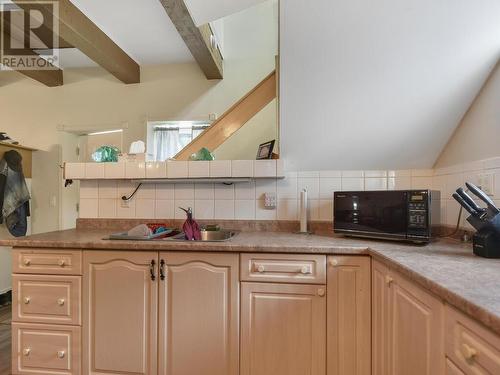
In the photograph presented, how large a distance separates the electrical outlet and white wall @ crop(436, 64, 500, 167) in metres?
0.10

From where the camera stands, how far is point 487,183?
1.32 m

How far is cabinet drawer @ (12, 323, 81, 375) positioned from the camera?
147cm

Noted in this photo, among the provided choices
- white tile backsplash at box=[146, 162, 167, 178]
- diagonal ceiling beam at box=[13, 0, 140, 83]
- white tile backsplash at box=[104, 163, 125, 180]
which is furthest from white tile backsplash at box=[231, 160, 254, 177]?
diagonal ceiling beam at box=[13, 0, 140, 83]

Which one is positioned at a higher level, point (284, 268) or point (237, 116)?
point (237, 116)

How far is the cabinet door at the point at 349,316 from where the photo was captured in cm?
132

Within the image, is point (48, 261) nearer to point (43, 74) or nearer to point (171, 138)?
point (171, 138)

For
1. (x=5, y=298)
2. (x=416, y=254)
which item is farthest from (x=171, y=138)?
(x=416, y=254)

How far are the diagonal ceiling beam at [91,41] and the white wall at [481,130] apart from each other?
277 cm

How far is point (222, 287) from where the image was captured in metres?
1.40

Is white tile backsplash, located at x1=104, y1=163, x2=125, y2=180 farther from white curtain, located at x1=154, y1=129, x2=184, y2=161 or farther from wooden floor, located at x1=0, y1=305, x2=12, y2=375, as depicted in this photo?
wooden floor, located at x1=0, y1=305, x2=12, y2=375

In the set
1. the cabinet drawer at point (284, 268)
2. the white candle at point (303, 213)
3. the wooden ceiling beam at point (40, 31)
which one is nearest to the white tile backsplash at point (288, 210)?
the white candle at point (303, 213)

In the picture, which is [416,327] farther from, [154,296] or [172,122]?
[172,122]

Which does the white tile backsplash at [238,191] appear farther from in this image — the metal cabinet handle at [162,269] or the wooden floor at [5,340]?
the wooden floor at [5,340]

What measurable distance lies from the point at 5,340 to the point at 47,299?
1146 mm
